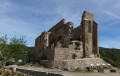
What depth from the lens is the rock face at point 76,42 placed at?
21797 mm

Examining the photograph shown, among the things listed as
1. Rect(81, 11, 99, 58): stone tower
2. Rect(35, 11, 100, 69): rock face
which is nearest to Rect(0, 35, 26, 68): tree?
Rect(35, 11, 100, 69): rock face

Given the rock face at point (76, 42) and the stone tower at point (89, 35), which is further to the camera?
the stone tower at point (89, 35)

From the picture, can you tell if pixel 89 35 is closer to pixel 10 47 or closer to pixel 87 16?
pixel 87 16

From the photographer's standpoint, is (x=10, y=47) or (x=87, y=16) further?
(x=87, y=16)

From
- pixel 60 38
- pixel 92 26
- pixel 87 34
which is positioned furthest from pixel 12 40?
pixel 92 26

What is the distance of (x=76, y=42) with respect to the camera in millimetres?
23547

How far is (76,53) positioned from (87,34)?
4885 millimetres

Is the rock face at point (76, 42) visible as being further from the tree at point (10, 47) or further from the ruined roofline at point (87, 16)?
the tree at point (10, 47)

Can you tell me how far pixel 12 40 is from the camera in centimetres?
Answer: 2177

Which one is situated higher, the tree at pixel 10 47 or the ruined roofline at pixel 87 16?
the ruined roofline at pixel 87 16

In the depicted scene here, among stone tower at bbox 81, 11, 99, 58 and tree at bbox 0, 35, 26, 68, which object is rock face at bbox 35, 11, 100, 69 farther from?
tree at bbox 0, 35, 26, 68

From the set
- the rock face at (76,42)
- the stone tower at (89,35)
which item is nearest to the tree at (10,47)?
the rock face at (76,42)

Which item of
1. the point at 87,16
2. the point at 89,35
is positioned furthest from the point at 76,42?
the point at 87,16

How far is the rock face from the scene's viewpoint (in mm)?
21797
